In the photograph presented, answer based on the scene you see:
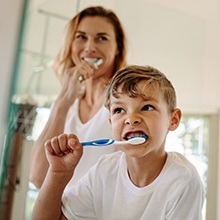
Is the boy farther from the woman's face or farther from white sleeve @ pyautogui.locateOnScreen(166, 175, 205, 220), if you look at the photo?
the woman's face

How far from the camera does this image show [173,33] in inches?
26.6

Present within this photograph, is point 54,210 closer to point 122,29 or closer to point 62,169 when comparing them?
point 62,169

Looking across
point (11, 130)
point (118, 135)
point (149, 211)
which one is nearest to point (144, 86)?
point (118, 135)

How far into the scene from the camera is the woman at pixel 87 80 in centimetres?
72

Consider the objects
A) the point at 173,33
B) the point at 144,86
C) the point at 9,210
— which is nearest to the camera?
the point at 144,86

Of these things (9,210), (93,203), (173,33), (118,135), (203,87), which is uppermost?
(173,33)

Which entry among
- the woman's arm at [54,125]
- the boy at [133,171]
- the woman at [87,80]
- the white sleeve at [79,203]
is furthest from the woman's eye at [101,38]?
the white sleeve at [79,203]

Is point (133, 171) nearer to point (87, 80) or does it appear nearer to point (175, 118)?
point (175, 118)

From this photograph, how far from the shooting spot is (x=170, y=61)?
65 centimetres

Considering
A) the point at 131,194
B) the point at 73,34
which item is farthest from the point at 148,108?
the point at 73,34

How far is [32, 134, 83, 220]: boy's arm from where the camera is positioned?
559 millimetres

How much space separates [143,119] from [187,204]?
0.14m

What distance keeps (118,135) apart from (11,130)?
641mm

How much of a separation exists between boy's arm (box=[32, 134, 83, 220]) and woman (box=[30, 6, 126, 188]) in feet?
0.37
